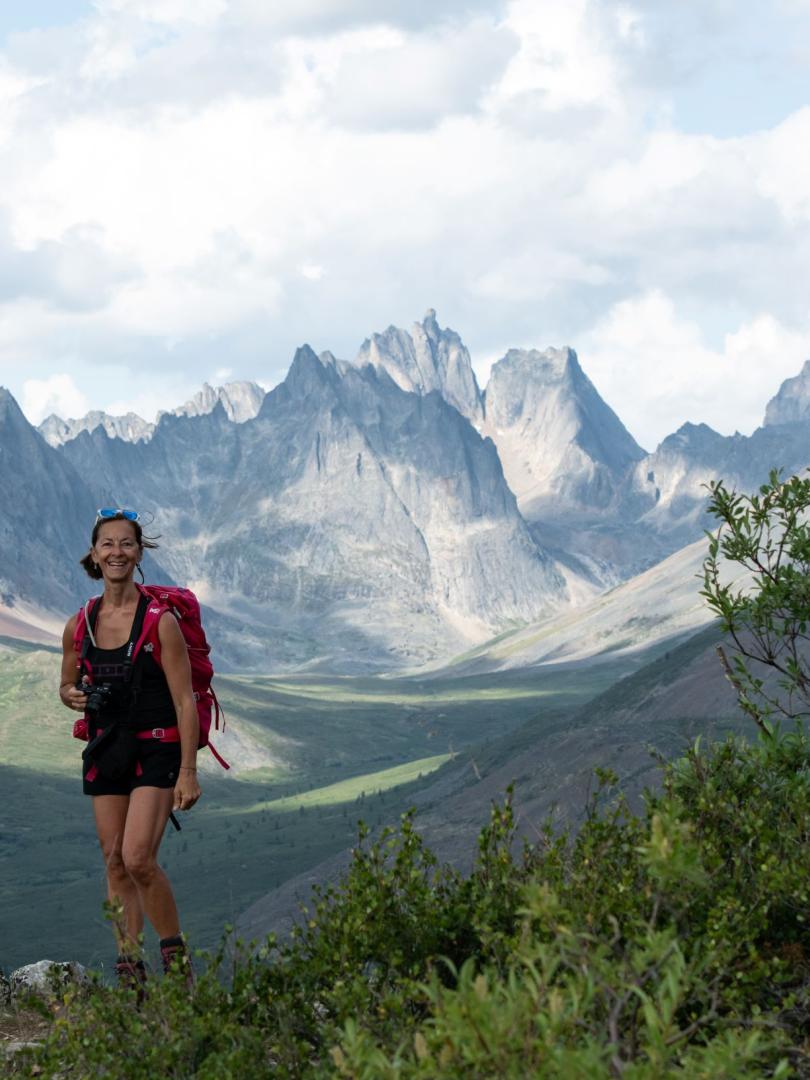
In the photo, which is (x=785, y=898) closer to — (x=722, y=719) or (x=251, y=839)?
(x=722, y=719)

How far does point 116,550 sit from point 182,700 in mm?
1149

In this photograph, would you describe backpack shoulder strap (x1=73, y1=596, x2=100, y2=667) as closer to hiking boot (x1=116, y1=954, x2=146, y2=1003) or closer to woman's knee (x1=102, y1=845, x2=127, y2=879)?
woman's knee (x1=102, y1=845, x2=127, y2=879)

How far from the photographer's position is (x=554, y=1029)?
12.9 ft

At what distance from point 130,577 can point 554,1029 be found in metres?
5.52

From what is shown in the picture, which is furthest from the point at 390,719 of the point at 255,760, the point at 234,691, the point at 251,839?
the point at 251,839

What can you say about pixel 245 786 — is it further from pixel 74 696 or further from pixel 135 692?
pixel 135 692

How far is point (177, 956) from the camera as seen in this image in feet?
23.4

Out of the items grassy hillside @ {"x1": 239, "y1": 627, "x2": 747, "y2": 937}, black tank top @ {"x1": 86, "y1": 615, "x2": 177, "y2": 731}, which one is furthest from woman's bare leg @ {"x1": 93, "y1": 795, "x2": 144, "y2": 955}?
grassy hillside @ {"x1": 239, "y1": 627, "x2": 747, "y2": 937}

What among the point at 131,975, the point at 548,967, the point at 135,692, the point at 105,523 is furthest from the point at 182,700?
the point at 548,967

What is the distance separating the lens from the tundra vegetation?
408cm

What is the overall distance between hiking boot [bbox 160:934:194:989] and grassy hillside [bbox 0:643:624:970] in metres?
33.0

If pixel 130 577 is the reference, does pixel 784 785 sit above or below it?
below

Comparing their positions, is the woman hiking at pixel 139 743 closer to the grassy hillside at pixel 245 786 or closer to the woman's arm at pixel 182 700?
the woman's arm at pixel 182 700

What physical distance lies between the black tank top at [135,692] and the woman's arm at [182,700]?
0.09 metres
